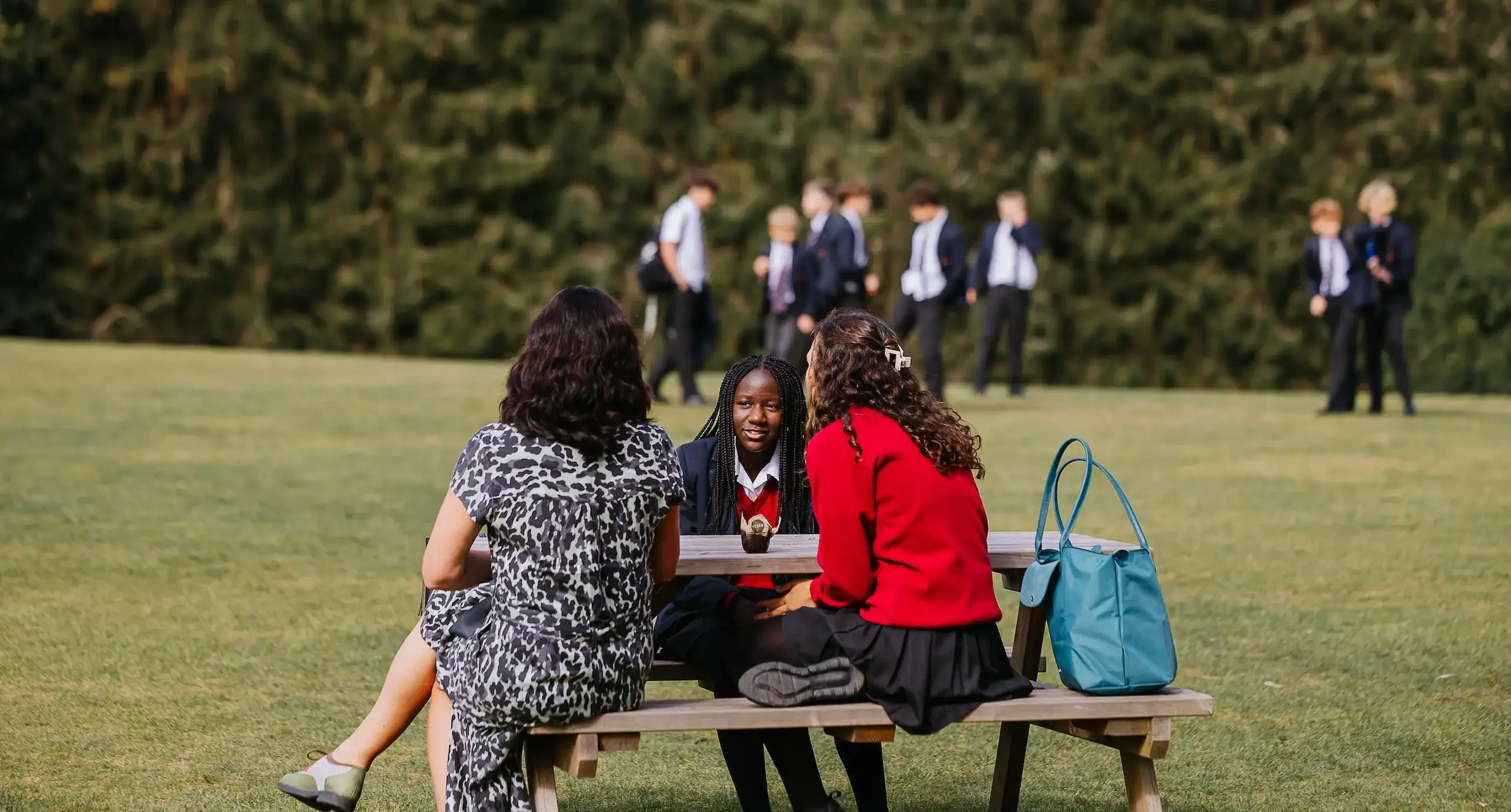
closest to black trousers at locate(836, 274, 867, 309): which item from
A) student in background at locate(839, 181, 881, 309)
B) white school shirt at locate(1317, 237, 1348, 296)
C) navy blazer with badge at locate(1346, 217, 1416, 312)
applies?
student in background at locate(839, 181, 881, 309)

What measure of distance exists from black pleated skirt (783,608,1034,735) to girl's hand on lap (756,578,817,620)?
20cm

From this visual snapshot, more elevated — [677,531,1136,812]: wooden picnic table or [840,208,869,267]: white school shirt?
[840,208,869,267]: white school shirt

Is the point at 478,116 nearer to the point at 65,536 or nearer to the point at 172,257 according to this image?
the point at 172,257

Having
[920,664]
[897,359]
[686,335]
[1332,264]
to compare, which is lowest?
[920,664]

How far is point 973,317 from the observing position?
88.6ft

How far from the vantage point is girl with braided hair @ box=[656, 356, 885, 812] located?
15.2 feet

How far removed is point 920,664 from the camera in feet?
13.6

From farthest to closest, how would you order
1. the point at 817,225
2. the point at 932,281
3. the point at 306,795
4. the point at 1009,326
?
the point at 1009,326
the point at 817,225
the point at 932,281
the point at 306,795

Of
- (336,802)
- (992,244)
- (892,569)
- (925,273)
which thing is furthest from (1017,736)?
(992,244)

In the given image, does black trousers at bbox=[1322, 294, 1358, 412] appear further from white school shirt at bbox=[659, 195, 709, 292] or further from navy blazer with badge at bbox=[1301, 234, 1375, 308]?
white school shirt at bbox=[659, 195, 709, 292]

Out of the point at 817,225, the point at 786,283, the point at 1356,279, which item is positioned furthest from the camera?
the point at 817,225

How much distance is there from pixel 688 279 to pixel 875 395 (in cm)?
1178

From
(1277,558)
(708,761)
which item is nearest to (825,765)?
(708,761)

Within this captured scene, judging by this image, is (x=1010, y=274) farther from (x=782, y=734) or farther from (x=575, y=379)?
(x=575, y=379)
